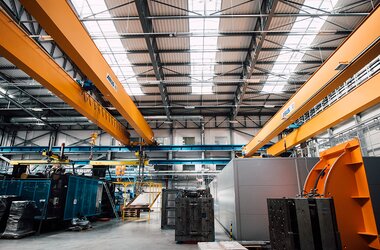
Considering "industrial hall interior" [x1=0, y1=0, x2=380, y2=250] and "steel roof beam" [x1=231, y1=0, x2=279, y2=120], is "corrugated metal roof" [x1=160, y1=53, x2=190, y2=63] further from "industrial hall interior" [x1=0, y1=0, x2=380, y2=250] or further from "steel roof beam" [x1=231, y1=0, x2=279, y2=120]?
"steel roof beam" [x1=231, y1=0, x2=279, y2=120]

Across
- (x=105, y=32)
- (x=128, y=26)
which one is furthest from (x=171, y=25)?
(x=105, y=32)

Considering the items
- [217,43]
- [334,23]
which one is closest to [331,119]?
[334,23]

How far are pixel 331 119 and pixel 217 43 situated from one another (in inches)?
241

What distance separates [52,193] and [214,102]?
11.5 m

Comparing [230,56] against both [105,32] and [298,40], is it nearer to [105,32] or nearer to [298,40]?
[298,40]

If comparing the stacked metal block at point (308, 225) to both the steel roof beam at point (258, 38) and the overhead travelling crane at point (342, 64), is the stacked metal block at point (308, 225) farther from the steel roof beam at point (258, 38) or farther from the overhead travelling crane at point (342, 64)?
the steel roof beam at point (258, 38)

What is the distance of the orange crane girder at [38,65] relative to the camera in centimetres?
442

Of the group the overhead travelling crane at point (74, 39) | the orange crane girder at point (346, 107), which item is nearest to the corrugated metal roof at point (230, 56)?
the orange crane girder at point (346, 107)

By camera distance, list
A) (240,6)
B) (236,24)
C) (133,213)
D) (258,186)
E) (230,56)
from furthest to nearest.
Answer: (133,213)
(230,56)
(236,24)
(240,6)
(258,186)

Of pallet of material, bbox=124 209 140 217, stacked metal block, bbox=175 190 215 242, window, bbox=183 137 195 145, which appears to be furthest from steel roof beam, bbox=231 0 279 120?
pallet of material, bbox=124 209 140 217

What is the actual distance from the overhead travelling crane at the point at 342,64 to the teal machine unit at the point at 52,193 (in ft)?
31.4

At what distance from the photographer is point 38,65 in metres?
5.29

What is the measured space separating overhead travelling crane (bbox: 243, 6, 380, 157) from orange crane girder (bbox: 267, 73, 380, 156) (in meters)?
0.65

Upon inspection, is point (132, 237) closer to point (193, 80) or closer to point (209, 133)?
point (193, 80)
